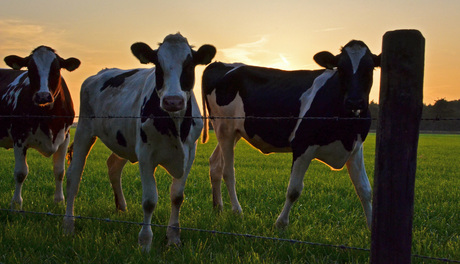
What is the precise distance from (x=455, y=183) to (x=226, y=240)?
8.46 metres

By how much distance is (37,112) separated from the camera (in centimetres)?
691

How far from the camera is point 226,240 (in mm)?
4926

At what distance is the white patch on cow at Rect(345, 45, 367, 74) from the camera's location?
16.9ft

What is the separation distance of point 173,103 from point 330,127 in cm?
203

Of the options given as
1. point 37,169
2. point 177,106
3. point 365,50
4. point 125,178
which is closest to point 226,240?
point 177,106

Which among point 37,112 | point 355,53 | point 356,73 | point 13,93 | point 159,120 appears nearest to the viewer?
point 159,120

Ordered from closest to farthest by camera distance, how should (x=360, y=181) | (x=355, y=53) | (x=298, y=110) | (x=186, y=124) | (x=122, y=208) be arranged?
(x=186, y=124) < (x=355, y=53) < (x=360, y=181) < (x=298, y=110) < (x=122, y=208)

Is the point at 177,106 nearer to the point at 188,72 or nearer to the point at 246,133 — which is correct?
the point at 188,72

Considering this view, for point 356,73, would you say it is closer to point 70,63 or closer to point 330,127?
point 330,127

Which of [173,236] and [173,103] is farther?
[173,236]

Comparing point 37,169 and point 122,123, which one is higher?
point 122,123

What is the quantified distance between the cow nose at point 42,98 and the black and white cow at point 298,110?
2292 mm

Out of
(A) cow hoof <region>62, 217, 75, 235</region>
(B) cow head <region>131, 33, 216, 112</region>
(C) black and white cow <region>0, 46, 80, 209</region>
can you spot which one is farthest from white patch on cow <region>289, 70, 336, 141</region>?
(C) black and white cow <region>0, 46, 80, 209</region>

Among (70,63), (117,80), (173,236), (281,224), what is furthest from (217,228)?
(70,63)
